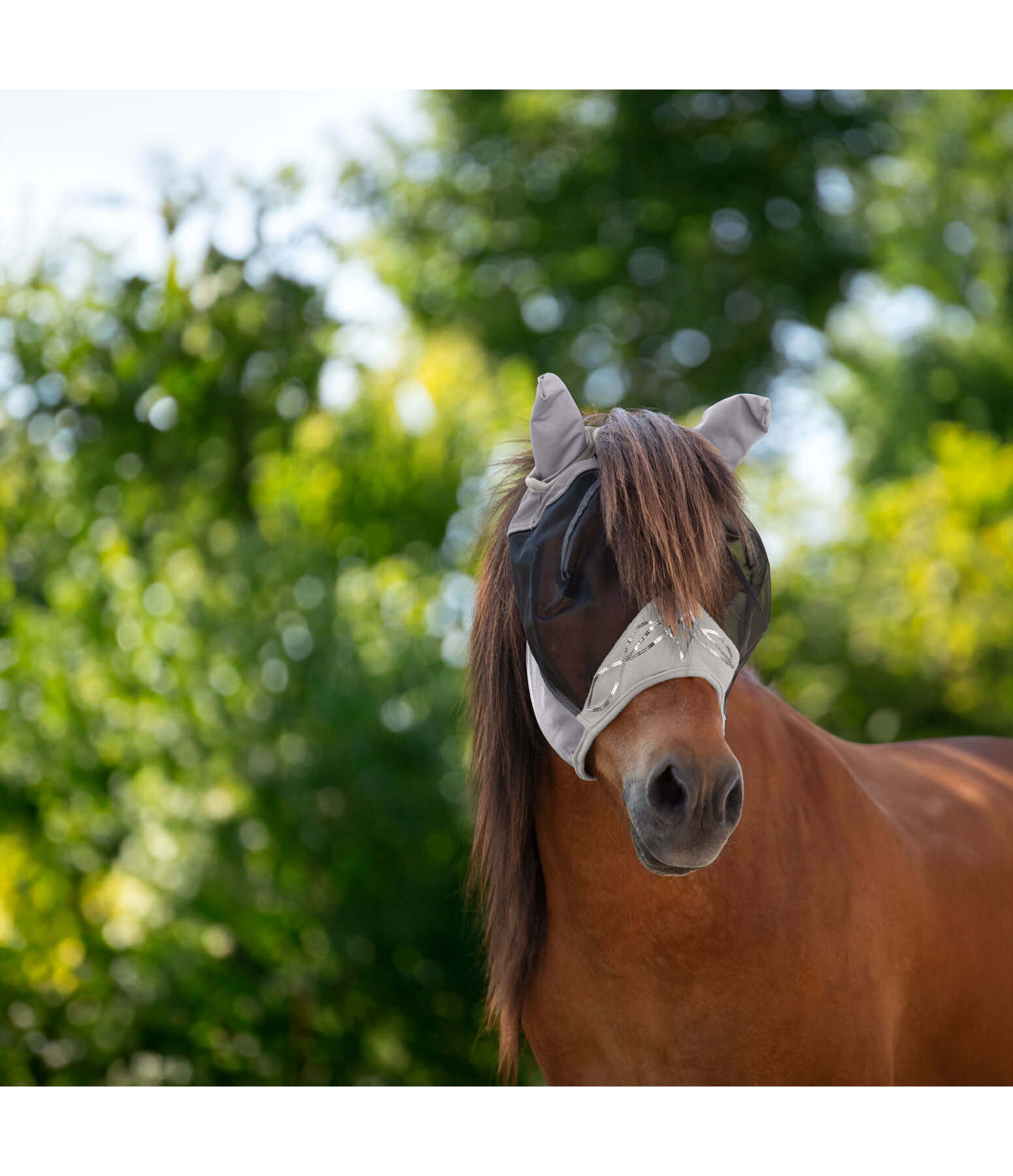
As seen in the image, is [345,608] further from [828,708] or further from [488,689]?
[828,708]

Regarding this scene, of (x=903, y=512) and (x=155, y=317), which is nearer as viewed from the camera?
(x=155, y=317)

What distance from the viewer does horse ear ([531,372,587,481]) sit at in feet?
4.32

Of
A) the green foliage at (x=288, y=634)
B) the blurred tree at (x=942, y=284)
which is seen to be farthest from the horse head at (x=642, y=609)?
the blurred tree at (x=942, y=284)

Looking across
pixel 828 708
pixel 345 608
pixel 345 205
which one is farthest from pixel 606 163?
pixel 345 608

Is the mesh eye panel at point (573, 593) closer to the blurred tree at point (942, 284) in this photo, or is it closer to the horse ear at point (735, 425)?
the horse ear at point (735, 425)

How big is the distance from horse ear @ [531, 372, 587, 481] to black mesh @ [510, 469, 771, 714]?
47 mm

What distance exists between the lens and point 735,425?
1454 millimetres

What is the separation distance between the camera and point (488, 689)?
1548 mm

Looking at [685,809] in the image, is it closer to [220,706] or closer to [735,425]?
[735,425]

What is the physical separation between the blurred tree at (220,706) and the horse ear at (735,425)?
2906mm

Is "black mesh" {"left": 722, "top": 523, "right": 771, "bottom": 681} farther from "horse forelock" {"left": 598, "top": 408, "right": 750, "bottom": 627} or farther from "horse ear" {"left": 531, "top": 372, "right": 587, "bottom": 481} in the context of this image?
"horse ear" {"left": 531, "top": 372, "right": 587, "bottom": 481}

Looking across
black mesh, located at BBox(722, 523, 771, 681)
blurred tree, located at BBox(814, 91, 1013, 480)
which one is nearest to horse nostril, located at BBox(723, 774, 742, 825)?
black mesh, located at BBox(722, 523, 771, 681)

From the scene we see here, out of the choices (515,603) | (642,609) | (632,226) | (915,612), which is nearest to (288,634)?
(515,603)

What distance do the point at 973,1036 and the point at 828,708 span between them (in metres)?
4.48
